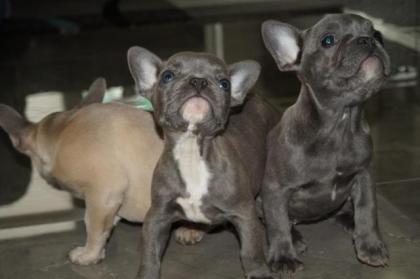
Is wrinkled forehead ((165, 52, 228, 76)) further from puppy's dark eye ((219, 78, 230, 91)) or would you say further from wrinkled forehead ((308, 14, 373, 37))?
wrinkled forehead ((308, 14, 373, 37))

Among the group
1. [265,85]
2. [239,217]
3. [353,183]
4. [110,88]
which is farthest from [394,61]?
[239,217]

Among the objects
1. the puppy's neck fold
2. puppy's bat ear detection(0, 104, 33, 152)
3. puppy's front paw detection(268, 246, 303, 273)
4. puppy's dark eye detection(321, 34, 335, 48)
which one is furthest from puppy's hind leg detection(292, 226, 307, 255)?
puppy's bat ear detection(0, 104, 33, 152)

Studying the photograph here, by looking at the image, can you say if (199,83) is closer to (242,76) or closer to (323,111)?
(242,76)

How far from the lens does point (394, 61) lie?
6.26m

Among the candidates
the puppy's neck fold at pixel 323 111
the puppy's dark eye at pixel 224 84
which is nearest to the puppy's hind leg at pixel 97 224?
the puppy's dark eye at pixel 224 84

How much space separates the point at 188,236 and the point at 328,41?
1107mm

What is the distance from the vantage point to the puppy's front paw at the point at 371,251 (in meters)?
3.55

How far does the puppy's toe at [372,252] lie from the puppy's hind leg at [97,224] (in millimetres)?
1025

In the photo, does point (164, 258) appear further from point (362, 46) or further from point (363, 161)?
point (362, 46)

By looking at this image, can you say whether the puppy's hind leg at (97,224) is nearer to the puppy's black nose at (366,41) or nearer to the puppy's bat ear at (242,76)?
the puppy's bat ear at (242,76)

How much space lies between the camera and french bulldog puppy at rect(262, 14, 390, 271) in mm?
3287

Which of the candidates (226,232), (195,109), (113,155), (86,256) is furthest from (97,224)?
(195,109)

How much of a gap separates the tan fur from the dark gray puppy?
272 mm

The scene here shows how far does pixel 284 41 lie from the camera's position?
3.55 meters
